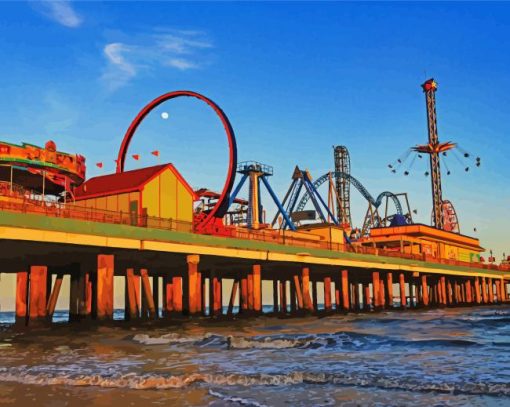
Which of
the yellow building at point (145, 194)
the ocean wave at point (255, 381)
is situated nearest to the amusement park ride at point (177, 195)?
the yellow building at point (145, 194)

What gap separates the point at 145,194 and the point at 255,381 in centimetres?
2515

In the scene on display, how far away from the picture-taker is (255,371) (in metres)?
15.3

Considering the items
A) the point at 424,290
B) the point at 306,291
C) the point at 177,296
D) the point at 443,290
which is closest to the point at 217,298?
the point at 306,291

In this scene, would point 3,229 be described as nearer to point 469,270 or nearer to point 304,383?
point 304,383

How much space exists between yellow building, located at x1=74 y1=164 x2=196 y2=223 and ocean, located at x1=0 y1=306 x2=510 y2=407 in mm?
13531

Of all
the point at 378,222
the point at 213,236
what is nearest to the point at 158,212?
the point at 213,236

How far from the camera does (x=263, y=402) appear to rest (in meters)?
11.6

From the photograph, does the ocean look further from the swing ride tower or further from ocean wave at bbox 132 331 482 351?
the swing ride tower

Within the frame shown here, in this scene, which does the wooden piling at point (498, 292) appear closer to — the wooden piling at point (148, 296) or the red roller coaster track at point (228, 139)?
the red roller coaster track at point (228, 139)

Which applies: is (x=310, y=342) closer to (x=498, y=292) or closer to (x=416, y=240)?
(x=416, y=240)

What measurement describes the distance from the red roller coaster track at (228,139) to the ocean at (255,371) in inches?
854

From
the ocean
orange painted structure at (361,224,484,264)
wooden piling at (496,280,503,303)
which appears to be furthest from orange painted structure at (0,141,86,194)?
wooden piling at (496,280,503,303)

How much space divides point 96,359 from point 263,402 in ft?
27.2

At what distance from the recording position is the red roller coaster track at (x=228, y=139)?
4594 centimetres
